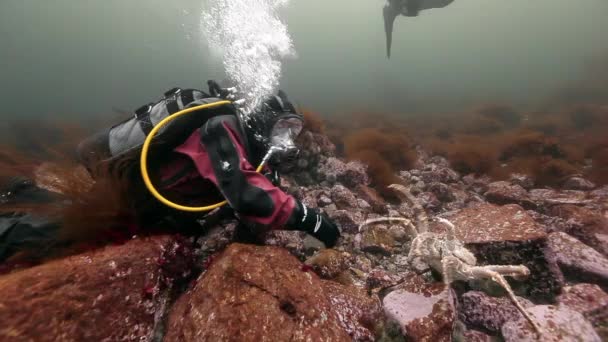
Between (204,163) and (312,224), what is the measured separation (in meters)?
1.17

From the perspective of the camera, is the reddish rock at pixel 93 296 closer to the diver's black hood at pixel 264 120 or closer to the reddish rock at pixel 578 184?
the diver's black hood at pixel 264 120

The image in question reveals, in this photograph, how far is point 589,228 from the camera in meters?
3.33

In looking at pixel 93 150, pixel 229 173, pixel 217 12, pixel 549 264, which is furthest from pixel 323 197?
pixel 217 12

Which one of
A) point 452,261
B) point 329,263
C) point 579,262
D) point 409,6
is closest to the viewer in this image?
point 452,261

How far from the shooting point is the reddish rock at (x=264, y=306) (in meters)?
1.78

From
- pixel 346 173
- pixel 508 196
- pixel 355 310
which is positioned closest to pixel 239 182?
pixel 355 310

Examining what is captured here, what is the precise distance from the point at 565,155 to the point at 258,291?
9.35 metres

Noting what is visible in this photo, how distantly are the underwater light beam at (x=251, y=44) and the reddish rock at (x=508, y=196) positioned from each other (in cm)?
432

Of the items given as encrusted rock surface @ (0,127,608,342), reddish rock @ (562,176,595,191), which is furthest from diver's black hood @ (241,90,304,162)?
reddish rock @ (562,176,595,191)

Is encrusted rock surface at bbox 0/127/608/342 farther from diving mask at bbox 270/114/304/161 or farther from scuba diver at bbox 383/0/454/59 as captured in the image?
scuba diver at bbox 383/0/454/59

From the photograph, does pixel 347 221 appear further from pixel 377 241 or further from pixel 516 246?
pixel 516 246

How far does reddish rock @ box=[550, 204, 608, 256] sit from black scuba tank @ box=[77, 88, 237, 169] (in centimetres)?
423

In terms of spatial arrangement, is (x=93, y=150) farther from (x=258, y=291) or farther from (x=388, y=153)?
(x=388, y=153)

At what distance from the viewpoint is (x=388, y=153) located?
292 inches
